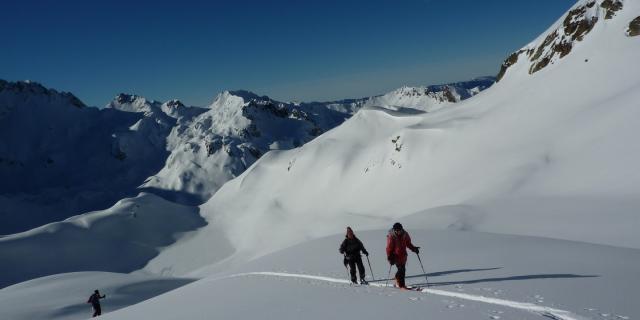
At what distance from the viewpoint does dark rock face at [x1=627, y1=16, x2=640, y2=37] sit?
47.2m

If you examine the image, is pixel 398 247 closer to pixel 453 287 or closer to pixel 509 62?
pixel 453 287

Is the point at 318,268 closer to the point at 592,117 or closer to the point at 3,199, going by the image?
the point at 592,117

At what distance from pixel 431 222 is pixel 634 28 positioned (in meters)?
38.7

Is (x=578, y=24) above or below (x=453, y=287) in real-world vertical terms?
above

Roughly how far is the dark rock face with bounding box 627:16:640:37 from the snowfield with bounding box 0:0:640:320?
531 millimetres

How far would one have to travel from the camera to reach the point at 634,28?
156 feet

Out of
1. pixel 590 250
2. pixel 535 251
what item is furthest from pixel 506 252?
pixel 590 250

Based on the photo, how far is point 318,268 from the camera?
16.9 m

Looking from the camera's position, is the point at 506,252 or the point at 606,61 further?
the point at 606,61

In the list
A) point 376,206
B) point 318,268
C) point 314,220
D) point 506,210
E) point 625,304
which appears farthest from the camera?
point 314,220

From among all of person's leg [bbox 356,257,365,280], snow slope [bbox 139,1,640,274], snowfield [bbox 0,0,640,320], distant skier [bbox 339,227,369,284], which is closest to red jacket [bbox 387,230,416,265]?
snowfield [bbox 0,0,640,320]

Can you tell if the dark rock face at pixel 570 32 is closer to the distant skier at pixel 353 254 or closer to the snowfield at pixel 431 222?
the snowfield at pixel 431 222

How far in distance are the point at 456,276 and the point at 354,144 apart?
69372 mm

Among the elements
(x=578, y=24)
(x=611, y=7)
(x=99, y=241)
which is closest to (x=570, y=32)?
(x=578, y=24)
